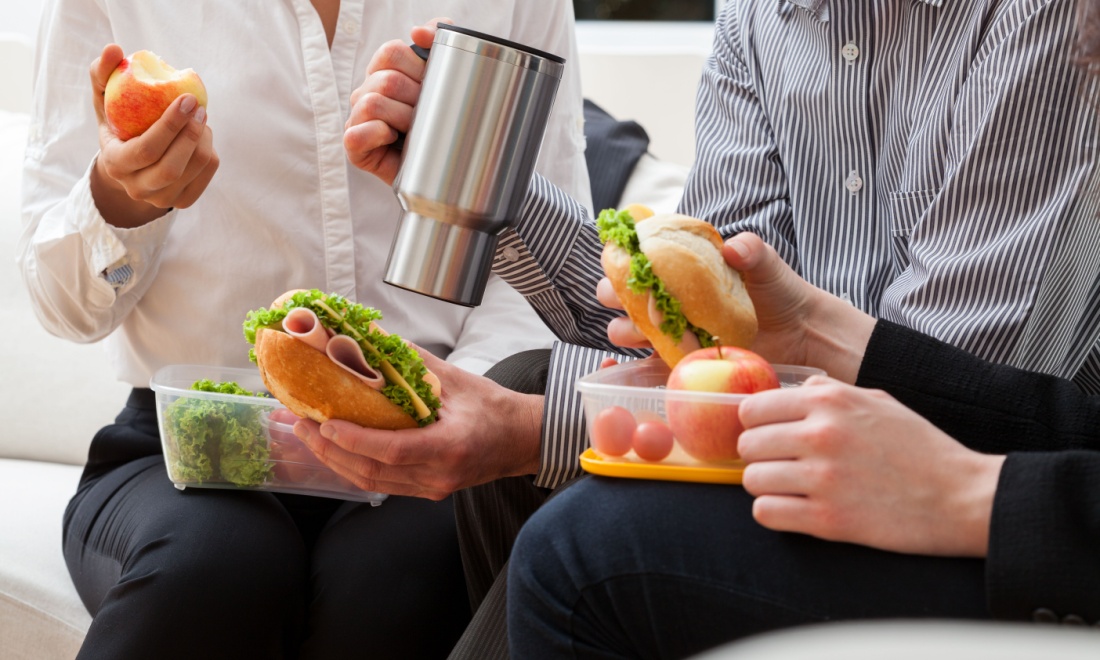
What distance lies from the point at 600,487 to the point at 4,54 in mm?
2250

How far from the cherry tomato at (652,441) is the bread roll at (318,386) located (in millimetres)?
303

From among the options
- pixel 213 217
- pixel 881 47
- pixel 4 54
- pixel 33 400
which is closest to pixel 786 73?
pixel 881 47

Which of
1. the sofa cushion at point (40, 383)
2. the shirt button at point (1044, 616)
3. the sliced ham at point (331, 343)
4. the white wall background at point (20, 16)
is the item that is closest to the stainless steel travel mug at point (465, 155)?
the sliced ham at point (331, 343)

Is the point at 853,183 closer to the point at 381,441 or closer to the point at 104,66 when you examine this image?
the point at 381,441

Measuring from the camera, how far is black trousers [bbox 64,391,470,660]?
3.67 feet

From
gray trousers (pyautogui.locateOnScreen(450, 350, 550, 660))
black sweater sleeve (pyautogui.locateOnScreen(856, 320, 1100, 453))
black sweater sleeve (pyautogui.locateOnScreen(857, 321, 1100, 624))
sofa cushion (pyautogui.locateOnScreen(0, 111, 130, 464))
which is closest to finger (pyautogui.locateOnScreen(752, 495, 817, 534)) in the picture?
black sweater sleeve (pyautogui.locateOnScreen(857, 321, 1100, 624))

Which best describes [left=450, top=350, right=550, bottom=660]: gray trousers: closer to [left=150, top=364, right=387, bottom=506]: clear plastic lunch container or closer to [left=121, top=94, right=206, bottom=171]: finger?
[left=150, top=364, right=387, bottom=506]: clear plastic lunch container

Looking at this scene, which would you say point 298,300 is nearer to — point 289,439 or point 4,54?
point 289,439

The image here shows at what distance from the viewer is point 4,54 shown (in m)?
2.46

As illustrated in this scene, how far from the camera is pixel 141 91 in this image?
3.90ft

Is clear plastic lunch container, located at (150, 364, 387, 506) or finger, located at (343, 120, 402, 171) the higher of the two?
finger, located at (343, 120, 402, 171)

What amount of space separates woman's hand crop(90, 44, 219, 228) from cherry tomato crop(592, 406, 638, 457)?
2.03ft

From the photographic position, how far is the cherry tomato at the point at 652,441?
2.67 ft

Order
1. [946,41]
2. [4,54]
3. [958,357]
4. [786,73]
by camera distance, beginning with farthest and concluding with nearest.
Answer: [4,54], [786,73], [946,41], [958,357]
